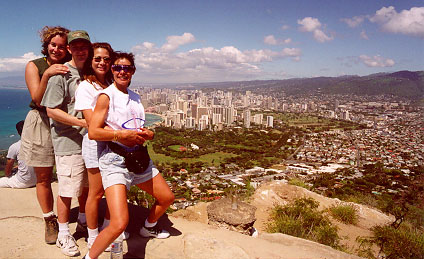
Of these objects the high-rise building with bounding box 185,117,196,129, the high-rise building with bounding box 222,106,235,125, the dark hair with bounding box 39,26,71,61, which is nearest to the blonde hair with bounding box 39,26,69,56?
the dark hair with bounding box 39,26,71,61

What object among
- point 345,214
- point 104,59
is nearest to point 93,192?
point 104,59

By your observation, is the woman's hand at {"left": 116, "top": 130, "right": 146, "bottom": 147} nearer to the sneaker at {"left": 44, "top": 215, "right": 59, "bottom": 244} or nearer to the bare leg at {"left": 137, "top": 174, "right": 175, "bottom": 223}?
the bare leg at {"left": 137, "top": 174, "right": 175, "bottom": 223}

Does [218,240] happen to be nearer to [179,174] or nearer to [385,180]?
[179,174]

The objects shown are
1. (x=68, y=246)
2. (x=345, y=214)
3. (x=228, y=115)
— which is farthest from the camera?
(x=228, y=115)

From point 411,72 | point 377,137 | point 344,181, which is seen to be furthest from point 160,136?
point 411,72

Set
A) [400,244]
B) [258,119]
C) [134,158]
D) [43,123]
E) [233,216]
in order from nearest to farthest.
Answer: [134,158]
[43,123]
[233,216]
[400,244]
[258,119]

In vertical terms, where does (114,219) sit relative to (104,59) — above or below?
below

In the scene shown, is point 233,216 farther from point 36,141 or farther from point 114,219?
point 36,141
